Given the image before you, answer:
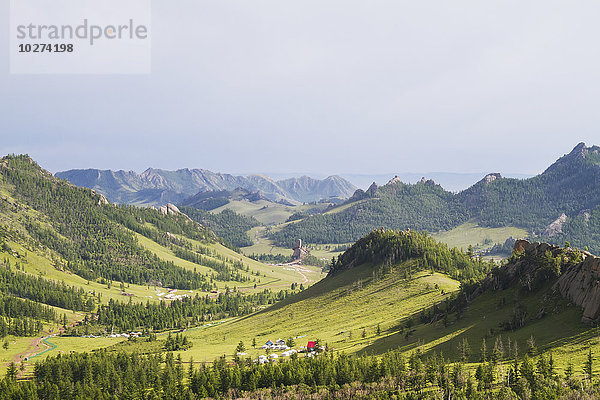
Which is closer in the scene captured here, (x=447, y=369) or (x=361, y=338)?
(x=447, y=369)

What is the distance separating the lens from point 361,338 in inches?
6836

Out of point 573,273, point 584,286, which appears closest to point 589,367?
point 584,286

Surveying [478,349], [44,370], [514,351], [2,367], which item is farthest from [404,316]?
[2,367]

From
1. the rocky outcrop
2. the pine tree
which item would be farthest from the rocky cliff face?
the pine tree

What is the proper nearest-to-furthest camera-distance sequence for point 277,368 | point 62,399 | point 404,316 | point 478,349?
point 478,349
point 277,368
point 62,399
point 404,316

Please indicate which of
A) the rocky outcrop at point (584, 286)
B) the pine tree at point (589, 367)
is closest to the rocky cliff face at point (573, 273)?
the rocky outcrop at point (584, 286)

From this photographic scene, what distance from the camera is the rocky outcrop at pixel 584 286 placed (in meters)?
117

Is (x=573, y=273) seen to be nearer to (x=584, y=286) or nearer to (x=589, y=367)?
(x=584, y=286)

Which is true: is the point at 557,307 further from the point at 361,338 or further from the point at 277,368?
the point at 277,368

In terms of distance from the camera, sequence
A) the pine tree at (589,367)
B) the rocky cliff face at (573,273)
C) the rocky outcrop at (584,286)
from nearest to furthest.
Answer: the pine tree at (589,367), the rocky outcrop at (584,286), the rocky cliff face at (573,273)

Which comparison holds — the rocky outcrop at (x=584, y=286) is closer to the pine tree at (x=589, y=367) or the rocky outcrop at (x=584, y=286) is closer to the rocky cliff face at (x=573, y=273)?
the rocky cliff face at (x=573, y=273)

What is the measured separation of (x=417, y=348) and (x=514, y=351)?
31350 millimetres

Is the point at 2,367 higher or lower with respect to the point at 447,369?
lower

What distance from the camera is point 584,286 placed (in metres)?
126
